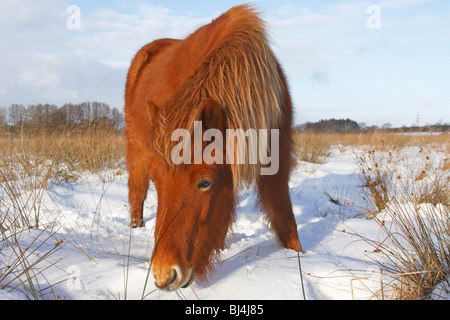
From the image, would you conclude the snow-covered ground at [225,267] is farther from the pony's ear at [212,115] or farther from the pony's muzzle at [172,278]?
the pony's ear at [212,115]

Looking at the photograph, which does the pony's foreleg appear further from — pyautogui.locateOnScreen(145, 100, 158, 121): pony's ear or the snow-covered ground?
pyautogui.locateOnScreen(145, 100, 158, 121): pony's ear

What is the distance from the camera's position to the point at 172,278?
1.36 m

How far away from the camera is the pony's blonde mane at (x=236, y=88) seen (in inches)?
63.7

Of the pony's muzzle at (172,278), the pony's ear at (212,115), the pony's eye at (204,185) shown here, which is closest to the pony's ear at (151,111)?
the pony's ear at (212,115)

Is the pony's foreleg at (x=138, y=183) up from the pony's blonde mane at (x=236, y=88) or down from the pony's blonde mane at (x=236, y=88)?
down

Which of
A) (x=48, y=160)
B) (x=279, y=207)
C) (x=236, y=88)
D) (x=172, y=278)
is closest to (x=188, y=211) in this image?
(x=172, y=278)

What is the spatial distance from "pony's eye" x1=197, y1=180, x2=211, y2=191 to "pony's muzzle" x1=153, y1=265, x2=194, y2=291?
1.38 ft

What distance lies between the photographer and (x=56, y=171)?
174 inches

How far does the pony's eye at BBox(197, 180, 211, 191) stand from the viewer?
1592 millimetres
